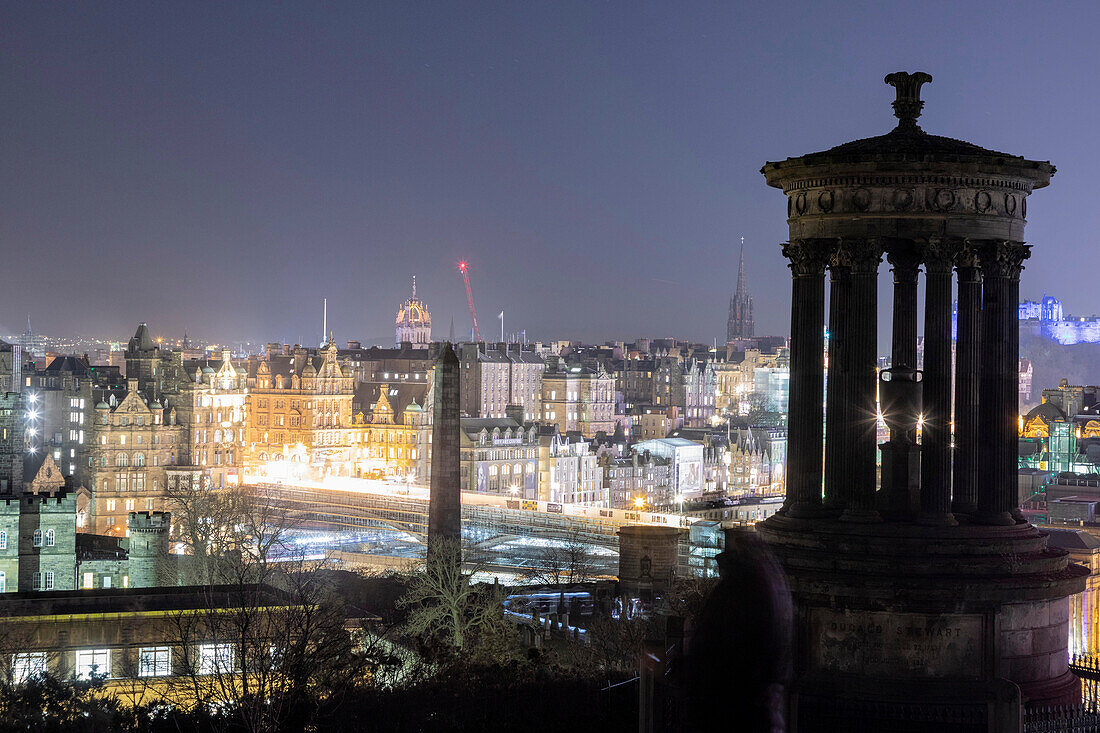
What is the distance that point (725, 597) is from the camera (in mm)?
22203

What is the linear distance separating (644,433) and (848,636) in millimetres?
162988

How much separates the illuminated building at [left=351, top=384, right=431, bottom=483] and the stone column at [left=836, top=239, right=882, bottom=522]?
117 meters

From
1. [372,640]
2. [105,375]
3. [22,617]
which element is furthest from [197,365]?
[372,640]

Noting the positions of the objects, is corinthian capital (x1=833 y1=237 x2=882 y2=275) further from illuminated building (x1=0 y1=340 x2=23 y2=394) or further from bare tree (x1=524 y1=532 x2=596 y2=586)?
illuminated building (x1=0 y1=340 x2=23 y2=394)

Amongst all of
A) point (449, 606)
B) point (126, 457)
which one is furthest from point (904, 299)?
point (126, 457)

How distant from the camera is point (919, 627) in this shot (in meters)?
21.0

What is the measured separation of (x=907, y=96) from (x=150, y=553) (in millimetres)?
48426

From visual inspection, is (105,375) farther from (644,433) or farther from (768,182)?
(768,182)

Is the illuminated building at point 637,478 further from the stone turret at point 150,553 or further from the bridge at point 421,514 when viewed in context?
the stone turret at point 150,553

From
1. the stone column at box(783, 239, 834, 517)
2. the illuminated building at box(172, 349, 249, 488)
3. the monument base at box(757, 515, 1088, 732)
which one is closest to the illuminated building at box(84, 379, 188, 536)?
the illuminated building at box(172, 349, 249, 488)

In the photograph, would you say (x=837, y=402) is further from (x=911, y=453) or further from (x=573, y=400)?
(x=573, y=400)

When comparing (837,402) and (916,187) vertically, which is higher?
(916,187)

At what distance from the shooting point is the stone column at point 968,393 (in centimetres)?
2270

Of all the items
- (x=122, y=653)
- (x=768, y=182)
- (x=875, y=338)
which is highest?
(x=768, y=182)
